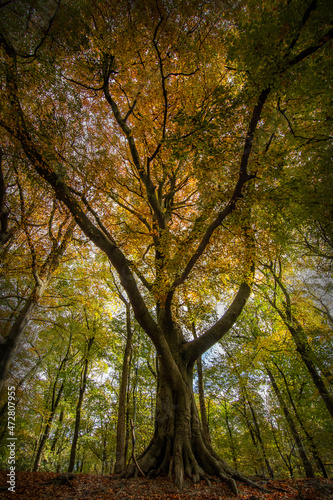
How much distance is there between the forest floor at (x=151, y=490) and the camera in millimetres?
3459

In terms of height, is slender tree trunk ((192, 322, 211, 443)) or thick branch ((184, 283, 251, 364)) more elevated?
thick branch ((184, 283, 251, 364))

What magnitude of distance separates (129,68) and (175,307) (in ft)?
24.9

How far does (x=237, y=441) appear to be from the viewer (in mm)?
12477

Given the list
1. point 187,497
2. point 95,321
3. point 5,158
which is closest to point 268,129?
point 5,158

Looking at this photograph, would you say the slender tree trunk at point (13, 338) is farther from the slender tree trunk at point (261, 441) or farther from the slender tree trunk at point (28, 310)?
the slender tree trunk at point (261, 441)

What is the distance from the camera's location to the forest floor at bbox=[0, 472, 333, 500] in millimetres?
3459

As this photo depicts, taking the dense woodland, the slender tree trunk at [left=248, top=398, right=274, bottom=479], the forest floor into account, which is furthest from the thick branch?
the slender tree trunk at [left=248, top=398, right=274, bottom=479]

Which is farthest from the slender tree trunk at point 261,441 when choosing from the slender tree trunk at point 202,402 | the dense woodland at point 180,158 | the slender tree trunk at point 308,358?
the slender tree trunk at point 308,358

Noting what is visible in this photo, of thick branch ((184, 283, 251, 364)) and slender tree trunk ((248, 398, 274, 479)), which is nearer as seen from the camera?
thick branch ((184, 283, 251, 364))

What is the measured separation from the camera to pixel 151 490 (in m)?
3.68

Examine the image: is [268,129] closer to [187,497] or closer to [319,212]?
[319,212]

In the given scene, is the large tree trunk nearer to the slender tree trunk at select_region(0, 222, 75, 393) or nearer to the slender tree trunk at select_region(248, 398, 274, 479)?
the slender tree trunk at select_region(0, 222, 75, 393)

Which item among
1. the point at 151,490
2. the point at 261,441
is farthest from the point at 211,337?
the point at 261,441

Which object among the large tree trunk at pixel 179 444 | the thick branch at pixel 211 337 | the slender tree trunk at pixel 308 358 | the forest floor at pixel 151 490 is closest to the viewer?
the forest floor at pixel 151 490
